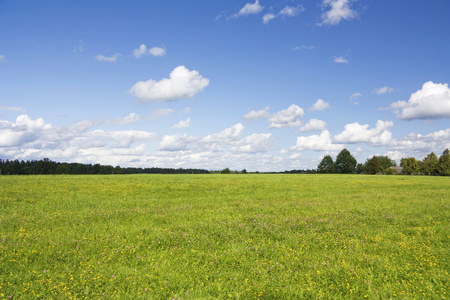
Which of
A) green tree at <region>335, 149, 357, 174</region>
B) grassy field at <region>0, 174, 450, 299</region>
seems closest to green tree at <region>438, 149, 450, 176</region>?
green tree at <region>335, 149, 357, 174</region>

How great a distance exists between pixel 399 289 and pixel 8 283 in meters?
11.5

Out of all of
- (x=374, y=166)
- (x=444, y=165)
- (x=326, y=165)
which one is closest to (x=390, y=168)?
(x=374, y=166)

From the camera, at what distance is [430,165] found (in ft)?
361

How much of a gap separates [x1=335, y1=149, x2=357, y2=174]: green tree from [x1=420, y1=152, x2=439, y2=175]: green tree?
27.6 meters

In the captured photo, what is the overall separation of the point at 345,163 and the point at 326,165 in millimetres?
8675

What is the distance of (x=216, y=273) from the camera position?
887cm

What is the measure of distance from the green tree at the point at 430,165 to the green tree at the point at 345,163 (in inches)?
1086

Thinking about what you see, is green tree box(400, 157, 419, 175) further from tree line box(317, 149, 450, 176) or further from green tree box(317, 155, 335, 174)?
green tree box(317, 155, 335, 174)

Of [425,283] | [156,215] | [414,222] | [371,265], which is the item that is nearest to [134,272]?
[156,215]

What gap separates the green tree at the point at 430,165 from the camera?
108250 mm

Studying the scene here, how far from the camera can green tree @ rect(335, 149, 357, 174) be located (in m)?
116

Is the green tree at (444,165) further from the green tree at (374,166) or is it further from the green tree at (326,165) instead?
the green tree at (326,165)

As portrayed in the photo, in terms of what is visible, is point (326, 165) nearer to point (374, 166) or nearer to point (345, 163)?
point (345, 163)

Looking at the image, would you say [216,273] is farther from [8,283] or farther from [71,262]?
[8,283]
